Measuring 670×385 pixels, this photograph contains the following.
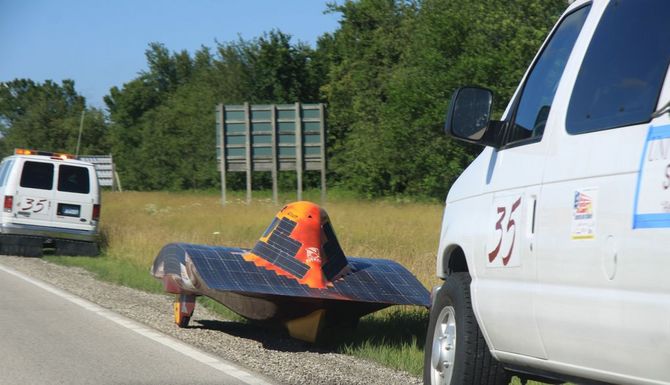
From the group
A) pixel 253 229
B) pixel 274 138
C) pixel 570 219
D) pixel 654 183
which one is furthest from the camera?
pixel 274 138

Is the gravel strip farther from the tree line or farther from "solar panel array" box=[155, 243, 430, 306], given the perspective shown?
the tree line

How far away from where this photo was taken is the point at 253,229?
25.5m

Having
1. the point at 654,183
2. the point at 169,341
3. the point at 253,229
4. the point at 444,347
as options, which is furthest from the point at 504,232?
the point at 253,229

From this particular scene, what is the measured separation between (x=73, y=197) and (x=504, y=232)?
1780 cm

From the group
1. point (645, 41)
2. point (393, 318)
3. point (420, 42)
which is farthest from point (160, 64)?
point (645, 41)

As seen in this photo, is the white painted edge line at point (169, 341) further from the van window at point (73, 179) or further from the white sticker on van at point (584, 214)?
the van window at point (73, 179)

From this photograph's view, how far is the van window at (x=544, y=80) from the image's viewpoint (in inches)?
216

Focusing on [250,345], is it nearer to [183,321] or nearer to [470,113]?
[183,321]

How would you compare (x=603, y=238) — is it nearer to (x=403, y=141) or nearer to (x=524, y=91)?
(x=524, y=91)

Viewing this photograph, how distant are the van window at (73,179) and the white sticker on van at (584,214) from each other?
18.8m

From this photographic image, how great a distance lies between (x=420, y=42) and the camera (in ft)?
153

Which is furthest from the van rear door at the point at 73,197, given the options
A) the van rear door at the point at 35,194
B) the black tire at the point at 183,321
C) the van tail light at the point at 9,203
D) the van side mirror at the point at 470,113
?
the van side mirror at the point at 470,113

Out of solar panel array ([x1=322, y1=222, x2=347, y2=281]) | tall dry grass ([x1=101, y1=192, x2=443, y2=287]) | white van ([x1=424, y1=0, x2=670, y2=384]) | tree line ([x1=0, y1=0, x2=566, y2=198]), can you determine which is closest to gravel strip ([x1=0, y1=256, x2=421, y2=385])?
solar panel array ([x1=322, y1=222, x2=347, y2=281])

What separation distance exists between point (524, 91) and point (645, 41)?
1.59 metres
